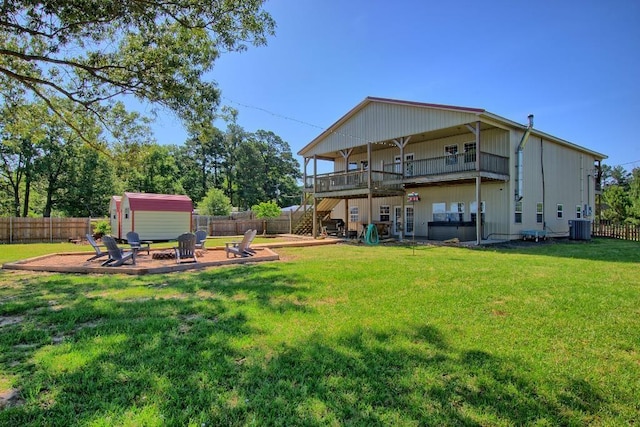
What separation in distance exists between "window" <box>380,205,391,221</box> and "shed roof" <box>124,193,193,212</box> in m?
12.0

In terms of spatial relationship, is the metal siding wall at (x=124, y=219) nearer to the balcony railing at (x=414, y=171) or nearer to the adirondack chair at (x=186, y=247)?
the balcony railing at (x=414, y=171)

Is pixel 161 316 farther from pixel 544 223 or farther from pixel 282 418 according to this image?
pixel 544 223

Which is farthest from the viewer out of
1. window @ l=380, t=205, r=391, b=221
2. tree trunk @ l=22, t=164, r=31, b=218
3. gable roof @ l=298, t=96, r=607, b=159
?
tree trunk @ l=22, t=164, r=31, b=218

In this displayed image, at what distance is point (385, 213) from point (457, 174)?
23.0 feet

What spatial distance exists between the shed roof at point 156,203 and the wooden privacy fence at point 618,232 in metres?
25.7

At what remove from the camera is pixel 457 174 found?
640 inches

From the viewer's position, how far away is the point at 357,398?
269cm

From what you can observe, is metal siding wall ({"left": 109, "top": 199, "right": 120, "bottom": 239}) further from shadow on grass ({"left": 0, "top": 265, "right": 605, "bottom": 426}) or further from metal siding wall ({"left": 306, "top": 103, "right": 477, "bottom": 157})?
shadow on grass ({"left": 0, "top": 265, "right": 605, "bottom": 426})

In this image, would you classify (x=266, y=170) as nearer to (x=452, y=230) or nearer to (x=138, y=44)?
(x=452, y=230)

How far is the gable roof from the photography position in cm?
1552

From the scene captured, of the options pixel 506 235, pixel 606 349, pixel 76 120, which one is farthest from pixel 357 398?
pixel 506 235

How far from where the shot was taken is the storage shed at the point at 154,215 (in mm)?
19344

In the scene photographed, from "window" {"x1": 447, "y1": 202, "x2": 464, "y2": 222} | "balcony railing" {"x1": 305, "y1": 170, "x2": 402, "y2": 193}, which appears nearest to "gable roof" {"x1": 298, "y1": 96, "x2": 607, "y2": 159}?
"balcony railing" {"x1": 305, "y1": 170, "x2": 402, "y2": 193}

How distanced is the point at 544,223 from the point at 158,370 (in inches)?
819
